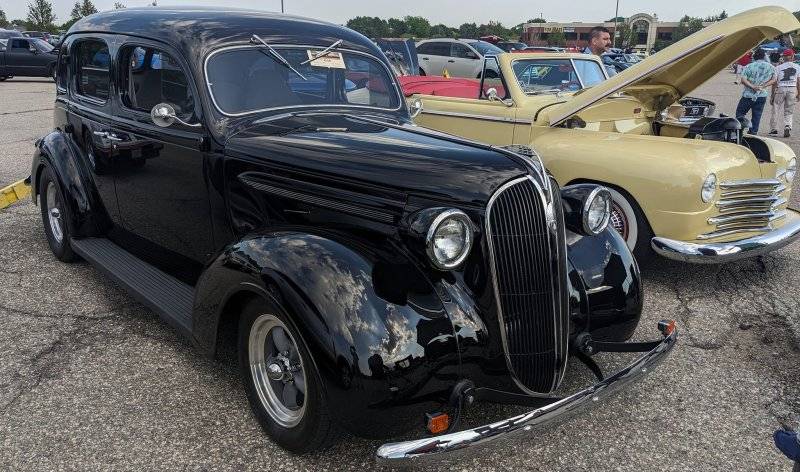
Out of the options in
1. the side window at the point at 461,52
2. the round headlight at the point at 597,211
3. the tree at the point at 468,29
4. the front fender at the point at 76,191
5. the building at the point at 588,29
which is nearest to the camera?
the round headlight at the point at 597,211

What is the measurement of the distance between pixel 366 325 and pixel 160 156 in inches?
82.0

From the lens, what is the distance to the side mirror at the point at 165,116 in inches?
128

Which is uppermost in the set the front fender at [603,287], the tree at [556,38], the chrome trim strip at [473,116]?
A: the tree at [556,38]

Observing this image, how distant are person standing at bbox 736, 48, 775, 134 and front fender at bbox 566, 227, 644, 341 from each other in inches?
341

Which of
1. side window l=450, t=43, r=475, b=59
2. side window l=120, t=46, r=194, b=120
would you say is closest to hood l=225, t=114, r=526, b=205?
side window l=120, t=46, r=194, b=120

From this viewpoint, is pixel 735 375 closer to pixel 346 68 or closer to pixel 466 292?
pixel 466 292

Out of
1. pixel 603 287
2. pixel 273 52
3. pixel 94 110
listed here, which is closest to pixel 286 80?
pixel 273 52

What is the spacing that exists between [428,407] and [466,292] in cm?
46

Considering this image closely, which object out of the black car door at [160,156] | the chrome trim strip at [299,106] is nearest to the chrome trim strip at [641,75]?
the chrome trim strip at [299,106]

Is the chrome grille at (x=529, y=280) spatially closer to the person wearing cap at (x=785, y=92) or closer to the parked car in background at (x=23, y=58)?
the person wearing cap at (x=785, y=92)

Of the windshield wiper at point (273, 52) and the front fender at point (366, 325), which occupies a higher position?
the windshield wiper at point (273, 52)

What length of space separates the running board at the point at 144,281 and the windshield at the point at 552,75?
12.6 feet

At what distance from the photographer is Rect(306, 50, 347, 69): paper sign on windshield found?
370cm

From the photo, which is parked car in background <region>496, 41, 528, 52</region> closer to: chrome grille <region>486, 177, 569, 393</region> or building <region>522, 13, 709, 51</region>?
chrome grille <region>486, 177, 569, 393</region>
